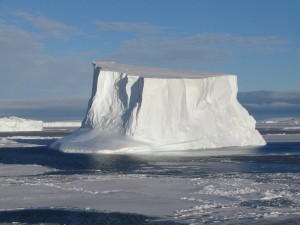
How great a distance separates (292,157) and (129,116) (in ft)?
34.6

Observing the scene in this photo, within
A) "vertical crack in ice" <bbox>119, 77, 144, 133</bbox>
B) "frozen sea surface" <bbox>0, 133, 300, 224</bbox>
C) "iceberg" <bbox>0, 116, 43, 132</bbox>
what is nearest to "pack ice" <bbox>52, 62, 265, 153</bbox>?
"vertical crack in ice" <bbox>119, 77, 144, 133</bbox>

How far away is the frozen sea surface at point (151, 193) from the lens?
43.2ft

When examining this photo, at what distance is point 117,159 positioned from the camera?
30688 millimetres

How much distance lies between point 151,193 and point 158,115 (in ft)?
66.4

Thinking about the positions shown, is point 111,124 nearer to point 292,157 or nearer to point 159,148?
point 159,148

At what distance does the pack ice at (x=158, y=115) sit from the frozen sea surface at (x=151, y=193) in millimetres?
8461

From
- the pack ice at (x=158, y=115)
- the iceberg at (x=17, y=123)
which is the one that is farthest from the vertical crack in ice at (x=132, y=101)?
the iceberg at (x=17, y=123)

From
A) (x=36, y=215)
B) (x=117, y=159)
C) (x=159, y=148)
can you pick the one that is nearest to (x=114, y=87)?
(x=159, y=148)

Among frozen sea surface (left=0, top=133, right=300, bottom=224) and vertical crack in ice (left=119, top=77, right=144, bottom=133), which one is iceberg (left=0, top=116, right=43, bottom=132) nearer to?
vertical crack in ice (left=119, top=77, right=144, bottom=133)

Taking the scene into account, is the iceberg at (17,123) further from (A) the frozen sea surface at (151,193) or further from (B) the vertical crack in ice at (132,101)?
(A) the frozen sea surface at (151,193)

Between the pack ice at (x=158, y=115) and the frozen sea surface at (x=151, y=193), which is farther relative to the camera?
the pack ice at (x=158, y=115)

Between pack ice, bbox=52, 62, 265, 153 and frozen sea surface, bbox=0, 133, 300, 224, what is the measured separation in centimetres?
846

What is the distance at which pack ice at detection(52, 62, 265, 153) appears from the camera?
3591cm

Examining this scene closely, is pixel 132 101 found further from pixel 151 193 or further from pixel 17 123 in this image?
pixel 17 123
